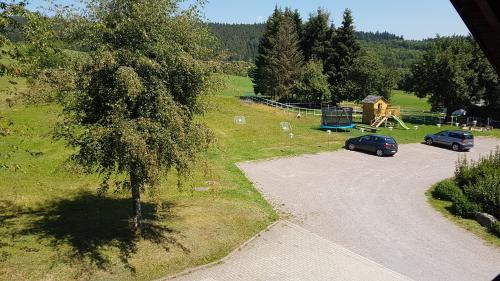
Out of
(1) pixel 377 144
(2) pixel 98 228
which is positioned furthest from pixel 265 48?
(2) pixel 98 228

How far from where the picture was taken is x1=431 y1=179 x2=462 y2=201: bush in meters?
21.4

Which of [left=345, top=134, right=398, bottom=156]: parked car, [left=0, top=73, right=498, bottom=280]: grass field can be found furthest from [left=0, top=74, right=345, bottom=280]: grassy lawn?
[left=345, top=134, right=398, bottom=156]: parked car

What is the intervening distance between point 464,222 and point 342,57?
4494cm

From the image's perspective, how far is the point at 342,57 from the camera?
200 ft

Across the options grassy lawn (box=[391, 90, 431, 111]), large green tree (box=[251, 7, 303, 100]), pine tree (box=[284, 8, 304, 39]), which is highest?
pine tree (box=[284, 8, 304, 39])

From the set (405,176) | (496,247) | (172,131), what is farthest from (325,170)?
(172,131)

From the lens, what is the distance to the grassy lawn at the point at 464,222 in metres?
16.9

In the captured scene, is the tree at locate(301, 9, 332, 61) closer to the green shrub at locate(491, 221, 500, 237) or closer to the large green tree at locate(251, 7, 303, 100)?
the large green tree at locate(251, 7, 303, 100)

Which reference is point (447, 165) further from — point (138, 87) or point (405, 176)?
point (138, 87)

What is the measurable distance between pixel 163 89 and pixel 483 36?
10620 mm

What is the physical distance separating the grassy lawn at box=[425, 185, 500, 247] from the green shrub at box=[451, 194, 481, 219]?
28 centimetres

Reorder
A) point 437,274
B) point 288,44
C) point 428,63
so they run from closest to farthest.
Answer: point 437,274, point 428,63, point 288,44

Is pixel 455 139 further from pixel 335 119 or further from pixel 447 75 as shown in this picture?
pixel 447 75

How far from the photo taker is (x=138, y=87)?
11.9 m
